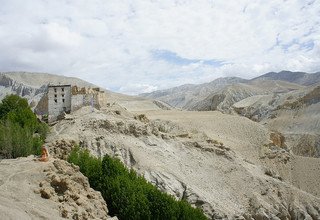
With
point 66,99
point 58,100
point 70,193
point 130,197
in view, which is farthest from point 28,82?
point 70,193

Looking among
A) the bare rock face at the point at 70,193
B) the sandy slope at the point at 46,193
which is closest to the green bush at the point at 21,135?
the sandy slope at the point at 46,193

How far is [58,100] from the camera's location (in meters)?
48.2

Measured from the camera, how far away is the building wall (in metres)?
47.9

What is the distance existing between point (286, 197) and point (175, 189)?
48.1 ft

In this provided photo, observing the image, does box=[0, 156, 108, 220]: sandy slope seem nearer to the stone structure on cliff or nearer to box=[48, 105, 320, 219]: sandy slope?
box=[48, 105, 320, 219]: sandy slope

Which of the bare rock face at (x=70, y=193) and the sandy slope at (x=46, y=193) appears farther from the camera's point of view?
A: the bare rock face at (x=70, y=193)

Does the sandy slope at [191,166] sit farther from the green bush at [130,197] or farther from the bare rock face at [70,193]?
the bare rock face at [70,193]

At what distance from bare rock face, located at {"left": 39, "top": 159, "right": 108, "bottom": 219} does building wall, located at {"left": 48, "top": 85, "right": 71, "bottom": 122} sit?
22492 mm

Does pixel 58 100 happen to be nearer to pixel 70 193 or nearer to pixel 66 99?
pixel 66 99

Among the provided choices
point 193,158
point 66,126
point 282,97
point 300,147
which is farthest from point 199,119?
point 282,97

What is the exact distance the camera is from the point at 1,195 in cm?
2148

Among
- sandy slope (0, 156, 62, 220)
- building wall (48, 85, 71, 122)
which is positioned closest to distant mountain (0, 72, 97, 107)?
building wall (48, 85, 71, 122)

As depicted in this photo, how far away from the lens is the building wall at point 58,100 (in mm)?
47906

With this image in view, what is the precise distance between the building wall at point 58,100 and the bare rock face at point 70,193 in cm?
2249
